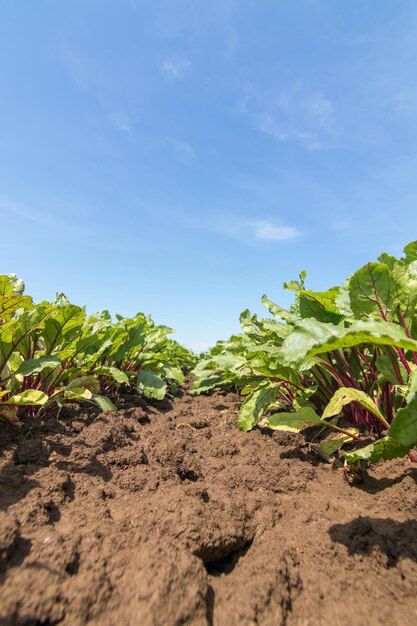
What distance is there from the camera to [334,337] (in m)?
1.14

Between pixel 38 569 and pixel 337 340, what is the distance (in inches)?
47.3

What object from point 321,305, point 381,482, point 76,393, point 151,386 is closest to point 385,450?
point 381,482

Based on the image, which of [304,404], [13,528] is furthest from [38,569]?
[304,404]

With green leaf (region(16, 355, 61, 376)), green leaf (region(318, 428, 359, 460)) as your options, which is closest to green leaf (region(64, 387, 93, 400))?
green leaf (region(16, 355, 61, 376))

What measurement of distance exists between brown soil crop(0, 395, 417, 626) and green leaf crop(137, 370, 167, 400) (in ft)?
4.85

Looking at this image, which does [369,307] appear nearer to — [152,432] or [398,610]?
[398,610]

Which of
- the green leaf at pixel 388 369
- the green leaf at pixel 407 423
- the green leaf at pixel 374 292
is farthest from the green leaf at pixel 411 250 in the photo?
the green leaf at pixel 407 423

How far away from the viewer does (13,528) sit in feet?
3.74

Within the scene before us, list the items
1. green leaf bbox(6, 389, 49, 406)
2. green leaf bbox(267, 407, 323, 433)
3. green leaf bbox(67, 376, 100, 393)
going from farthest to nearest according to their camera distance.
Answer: green leaf bbox(67, 376, 100, 393) → green leaf bbox(267, 407, 323, 433) → green leaf bbox(6, 389, 49, 406)

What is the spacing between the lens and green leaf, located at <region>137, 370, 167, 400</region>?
3641 mm

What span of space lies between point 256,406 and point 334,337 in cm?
150

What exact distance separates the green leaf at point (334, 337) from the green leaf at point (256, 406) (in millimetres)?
1364

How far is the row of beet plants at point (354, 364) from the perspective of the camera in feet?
3.95

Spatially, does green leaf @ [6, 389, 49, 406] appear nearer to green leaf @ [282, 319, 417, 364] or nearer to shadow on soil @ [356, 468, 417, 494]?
green leaf @ [282, 319, 417, 364]
